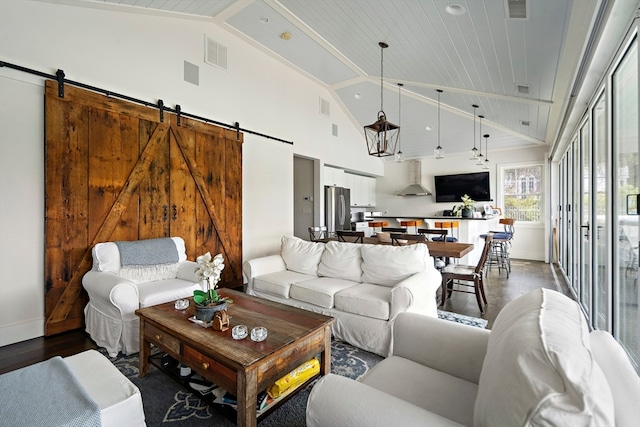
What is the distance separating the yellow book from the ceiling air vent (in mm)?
3217

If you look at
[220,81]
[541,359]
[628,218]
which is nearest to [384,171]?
[220,81]

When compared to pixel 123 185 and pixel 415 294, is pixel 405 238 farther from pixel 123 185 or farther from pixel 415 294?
pixel 123 185

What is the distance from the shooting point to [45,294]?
300 centimetres

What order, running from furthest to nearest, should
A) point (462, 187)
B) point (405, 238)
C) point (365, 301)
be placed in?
point (462, 187), point (405, 238), point (365, 301)

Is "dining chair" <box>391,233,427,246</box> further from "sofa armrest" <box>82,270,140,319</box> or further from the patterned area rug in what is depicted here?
"sofa armrest" <box>82,270,140,319</box>

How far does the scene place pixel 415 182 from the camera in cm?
873

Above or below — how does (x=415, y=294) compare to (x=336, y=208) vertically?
below

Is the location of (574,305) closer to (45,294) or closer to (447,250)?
(447,250)

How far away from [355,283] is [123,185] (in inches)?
116

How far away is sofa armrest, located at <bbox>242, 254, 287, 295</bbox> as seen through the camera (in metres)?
3.50

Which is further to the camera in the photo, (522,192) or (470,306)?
(522,192)

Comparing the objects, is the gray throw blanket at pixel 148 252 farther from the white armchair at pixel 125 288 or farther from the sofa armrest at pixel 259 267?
the sofa armrest at pixel 259 267

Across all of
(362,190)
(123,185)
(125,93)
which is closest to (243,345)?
(123,185)

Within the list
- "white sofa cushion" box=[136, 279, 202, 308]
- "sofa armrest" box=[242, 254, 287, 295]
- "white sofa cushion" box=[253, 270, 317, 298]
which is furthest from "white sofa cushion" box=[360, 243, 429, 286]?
"white sofa cushion" box=[136, 279, 202, 308]
